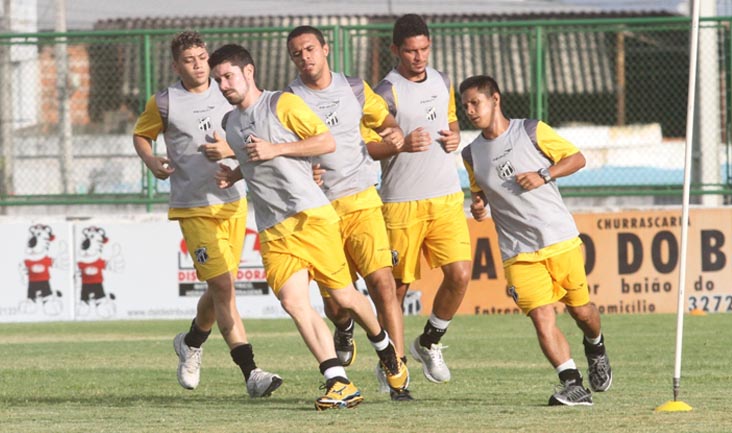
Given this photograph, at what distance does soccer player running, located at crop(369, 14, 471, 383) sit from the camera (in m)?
10.3

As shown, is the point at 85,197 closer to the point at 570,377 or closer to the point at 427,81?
the point at 427,81

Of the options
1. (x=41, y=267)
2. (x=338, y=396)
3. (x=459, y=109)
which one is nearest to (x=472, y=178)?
(x=338, y=396)

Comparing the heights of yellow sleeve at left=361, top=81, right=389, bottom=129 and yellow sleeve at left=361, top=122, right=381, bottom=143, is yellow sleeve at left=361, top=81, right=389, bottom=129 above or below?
above

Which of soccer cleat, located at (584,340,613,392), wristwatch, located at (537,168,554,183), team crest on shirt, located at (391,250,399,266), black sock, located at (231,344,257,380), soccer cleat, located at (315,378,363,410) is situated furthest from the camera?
team crest on shirt, located at (391,250,399,266)

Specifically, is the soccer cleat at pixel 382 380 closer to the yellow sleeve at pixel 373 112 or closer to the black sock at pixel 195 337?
the black sock at pixel 195 337

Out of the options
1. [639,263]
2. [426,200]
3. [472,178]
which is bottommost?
[639,263]

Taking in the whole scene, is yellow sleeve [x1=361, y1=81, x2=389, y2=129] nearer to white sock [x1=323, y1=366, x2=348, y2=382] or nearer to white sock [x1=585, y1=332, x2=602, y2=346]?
white sock [x1=323, y1=366, x2=348, y2=382]

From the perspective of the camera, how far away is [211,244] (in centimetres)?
1018

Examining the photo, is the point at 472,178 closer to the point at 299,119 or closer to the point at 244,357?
the point at 299,119

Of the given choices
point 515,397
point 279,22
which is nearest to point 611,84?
point 279,22

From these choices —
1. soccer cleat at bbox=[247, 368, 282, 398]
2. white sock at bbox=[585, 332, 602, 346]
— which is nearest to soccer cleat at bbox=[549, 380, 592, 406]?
white sock at bbox=[585, 332, 602, 346]

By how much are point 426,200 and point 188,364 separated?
6.31 feet

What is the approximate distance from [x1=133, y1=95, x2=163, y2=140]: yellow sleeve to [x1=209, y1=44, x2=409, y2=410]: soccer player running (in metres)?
1.39

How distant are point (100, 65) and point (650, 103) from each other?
6.60 metres
